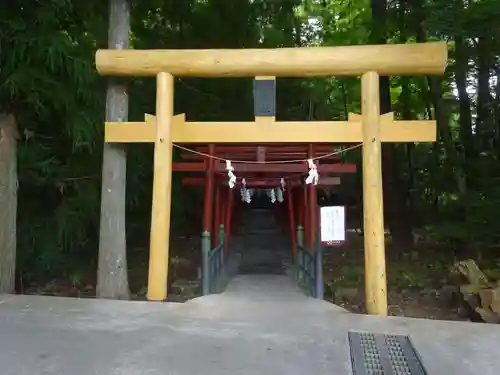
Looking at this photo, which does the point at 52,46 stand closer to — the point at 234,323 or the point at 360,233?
the point at 234,323

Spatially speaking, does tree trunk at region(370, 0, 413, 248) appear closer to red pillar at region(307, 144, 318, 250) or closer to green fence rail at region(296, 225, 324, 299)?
green fence rail at region(296, 225, 324, 299)

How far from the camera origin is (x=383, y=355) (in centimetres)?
358

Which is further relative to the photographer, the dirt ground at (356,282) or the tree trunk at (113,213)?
the dirt ground at (356,282)

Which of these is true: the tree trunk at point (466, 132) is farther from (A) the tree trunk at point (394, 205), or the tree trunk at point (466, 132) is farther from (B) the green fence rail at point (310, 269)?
(B) the green fence rail at point (310, 269)

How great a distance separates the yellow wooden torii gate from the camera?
535 centimetres

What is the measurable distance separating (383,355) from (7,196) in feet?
15.9

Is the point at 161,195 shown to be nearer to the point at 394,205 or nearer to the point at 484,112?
the point at 394,205

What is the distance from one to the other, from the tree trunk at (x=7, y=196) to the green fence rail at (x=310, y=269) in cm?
397

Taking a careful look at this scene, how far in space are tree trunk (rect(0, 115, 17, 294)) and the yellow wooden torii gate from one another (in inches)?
59.6

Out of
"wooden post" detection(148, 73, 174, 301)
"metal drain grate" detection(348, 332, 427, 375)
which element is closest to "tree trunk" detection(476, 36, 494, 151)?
"wooden post" detection(148, 73, 174, 301)

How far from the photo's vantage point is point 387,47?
5355 mm

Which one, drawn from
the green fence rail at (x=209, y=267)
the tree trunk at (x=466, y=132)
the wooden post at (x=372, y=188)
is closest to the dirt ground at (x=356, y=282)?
the green fence rail at (x=209, y=267)

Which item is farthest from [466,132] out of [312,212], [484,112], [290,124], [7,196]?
[7,196]

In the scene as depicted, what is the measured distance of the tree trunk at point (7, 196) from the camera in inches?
246
